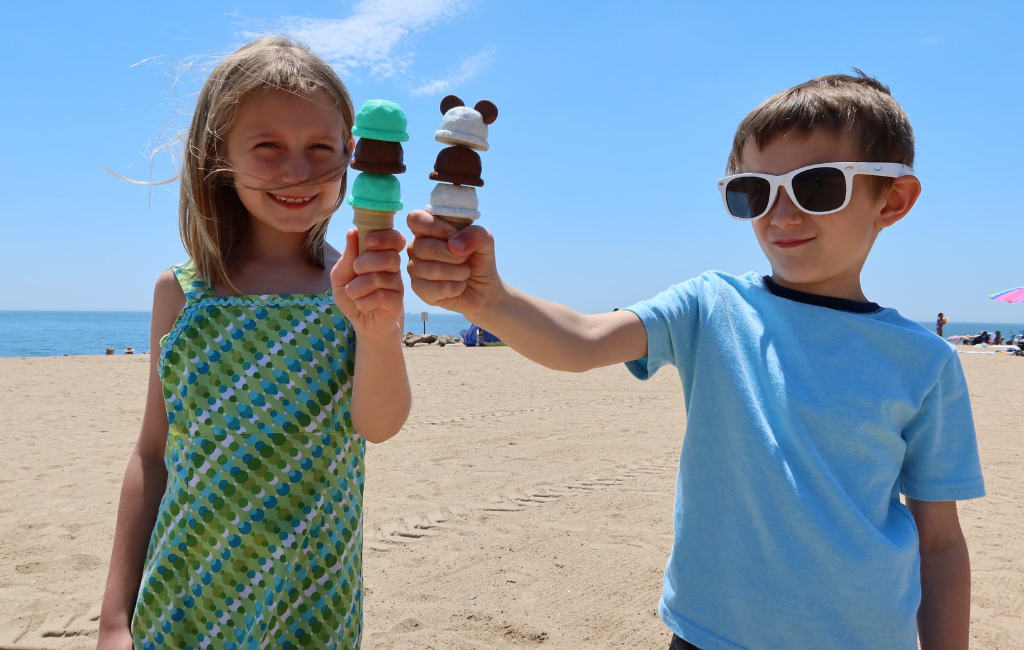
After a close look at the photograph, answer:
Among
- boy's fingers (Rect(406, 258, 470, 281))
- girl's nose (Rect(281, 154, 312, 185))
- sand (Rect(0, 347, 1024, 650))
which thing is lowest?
sand (Rect(0, 347, 1024, 650))

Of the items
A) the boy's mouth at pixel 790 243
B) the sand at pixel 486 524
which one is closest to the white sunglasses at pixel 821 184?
the boy's mouth at pixel 790 243

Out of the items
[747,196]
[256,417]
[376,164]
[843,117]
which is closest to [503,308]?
[376,164]

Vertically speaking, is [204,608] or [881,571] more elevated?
[881,571]

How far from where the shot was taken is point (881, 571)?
1.76 metres

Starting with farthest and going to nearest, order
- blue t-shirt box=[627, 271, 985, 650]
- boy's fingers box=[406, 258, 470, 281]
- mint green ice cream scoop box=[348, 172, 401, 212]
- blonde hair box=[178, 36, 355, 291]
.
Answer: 1. blonde hair box=[178, 36, 355, 291]
2. blue t-shirt box=[627, 271, 985, 650]
3. boy's fingers box=[406, 258, 470, 281]
4. mint green ice cream scoop box=[348, 172, 401, 212]

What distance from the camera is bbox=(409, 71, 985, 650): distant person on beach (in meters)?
1.77

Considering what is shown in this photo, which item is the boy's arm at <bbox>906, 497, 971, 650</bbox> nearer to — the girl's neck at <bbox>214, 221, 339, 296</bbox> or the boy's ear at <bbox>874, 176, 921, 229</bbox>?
the boy's ear at <bbox>874, 176, 921, 229</bbox>

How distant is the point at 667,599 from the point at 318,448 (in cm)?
110

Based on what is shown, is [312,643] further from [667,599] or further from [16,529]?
[16,529]

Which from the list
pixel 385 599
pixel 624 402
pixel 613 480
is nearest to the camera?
pixel 385 599

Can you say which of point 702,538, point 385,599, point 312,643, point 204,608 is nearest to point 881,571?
point 702,538

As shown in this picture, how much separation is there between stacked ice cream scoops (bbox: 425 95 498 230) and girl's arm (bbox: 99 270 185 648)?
1074mm

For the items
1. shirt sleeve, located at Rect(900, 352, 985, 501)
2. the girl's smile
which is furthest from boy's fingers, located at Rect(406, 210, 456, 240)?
shirt sleeve, located at Rect(900, 352, 985, 501)

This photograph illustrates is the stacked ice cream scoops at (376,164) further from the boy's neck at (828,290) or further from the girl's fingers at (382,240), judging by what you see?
the boy's neck at (828,290)
